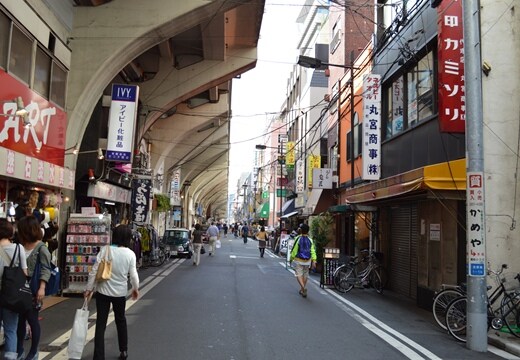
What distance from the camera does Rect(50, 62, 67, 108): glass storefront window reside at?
40.5 feet

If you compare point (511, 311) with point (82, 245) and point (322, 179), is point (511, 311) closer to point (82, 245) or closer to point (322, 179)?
point (82, 245)

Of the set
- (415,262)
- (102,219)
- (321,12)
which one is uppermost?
(321,12)

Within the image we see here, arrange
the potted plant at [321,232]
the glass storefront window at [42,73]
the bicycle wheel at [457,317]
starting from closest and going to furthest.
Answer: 1. the bicycle wheel at [457,317]
2. the glass storefront window at [42,73]
3. the potted plant at [321,232]

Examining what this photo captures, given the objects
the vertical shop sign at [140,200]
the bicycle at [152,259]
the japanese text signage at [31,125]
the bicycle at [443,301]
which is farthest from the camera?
the vertical shop sign at [140,200]

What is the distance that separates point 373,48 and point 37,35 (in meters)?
11.4

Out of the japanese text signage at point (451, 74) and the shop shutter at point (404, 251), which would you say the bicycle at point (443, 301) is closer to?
the japanese text signage at point (451, 74)

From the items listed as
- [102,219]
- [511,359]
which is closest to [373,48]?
[102,219]

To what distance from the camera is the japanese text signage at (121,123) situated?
583 inches

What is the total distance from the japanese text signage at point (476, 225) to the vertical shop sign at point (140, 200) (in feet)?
54.1

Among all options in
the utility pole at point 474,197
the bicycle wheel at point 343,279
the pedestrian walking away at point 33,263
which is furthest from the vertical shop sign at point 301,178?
the pedestrian walking away at point 33,263

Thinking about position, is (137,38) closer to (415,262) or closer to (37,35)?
(37,35)

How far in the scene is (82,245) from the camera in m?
11.8

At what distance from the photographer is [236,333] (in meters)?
7.86

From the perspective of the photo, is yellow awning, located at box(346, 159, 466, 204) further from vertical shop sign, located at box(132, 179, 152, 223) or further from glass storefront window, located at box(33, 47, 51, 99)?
vertical shop sign, located at box(132, 179, 152, 223)
